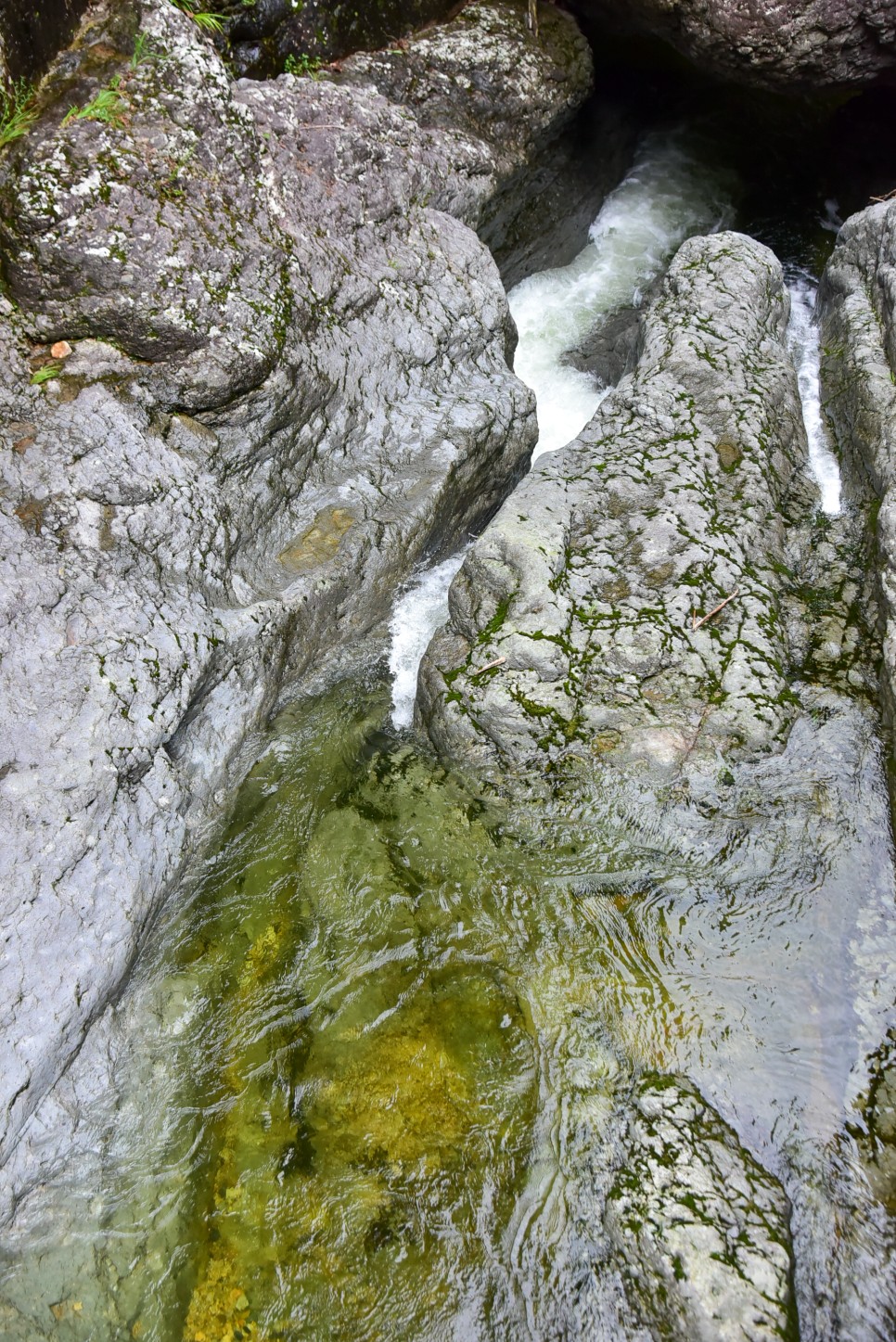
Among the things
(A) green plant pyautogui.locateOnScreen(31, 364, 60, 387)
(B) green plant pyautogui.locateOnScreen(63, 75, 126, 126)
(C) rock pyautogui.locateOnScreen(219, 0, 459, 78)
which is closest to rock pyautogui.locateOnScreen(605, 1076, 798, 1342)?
(A) green plant pyautogui.locateOnScreen(31, 364, 60, 387)

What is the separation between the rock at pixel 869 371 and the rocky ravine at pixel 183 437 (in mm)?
2182

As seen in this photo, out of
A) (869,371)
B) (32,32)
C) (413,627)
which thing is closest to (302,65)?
(32,32)

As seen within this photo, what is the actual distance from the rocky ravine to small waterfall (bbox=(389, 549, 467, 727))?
18cm

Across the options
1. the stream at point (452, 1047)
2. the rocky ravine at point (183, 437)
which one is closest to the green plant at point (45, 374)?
the rocky ravine at point (183, 437)

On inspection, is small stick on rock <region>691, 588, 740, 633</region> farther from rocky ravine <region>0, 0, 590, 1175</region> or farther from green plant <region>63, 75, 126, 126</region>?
green plant <region>63, 75, 126, 126</region>

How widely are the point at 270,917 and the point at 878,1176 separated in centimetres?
258

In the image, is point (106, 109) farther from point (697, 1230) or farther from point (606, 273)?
point (697, 1230)

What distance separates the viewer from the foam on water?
21.5ft

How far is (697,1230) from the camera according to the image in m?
2.70

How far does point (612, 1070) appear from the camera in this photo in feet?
10.4

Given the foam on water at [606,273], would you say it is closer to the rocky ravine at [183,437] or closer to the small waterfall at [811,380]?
the rocky ravine at [183,437]

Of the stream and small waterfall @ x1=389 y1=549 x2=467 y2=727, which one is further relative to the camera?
small waterfall @ x1=389 y1=549 x2=467 y2=727

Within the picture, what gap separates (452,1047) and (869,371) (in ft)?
16.1

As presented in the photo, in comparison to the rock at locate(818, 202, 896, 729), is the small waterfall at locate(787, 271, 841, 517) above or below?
below
